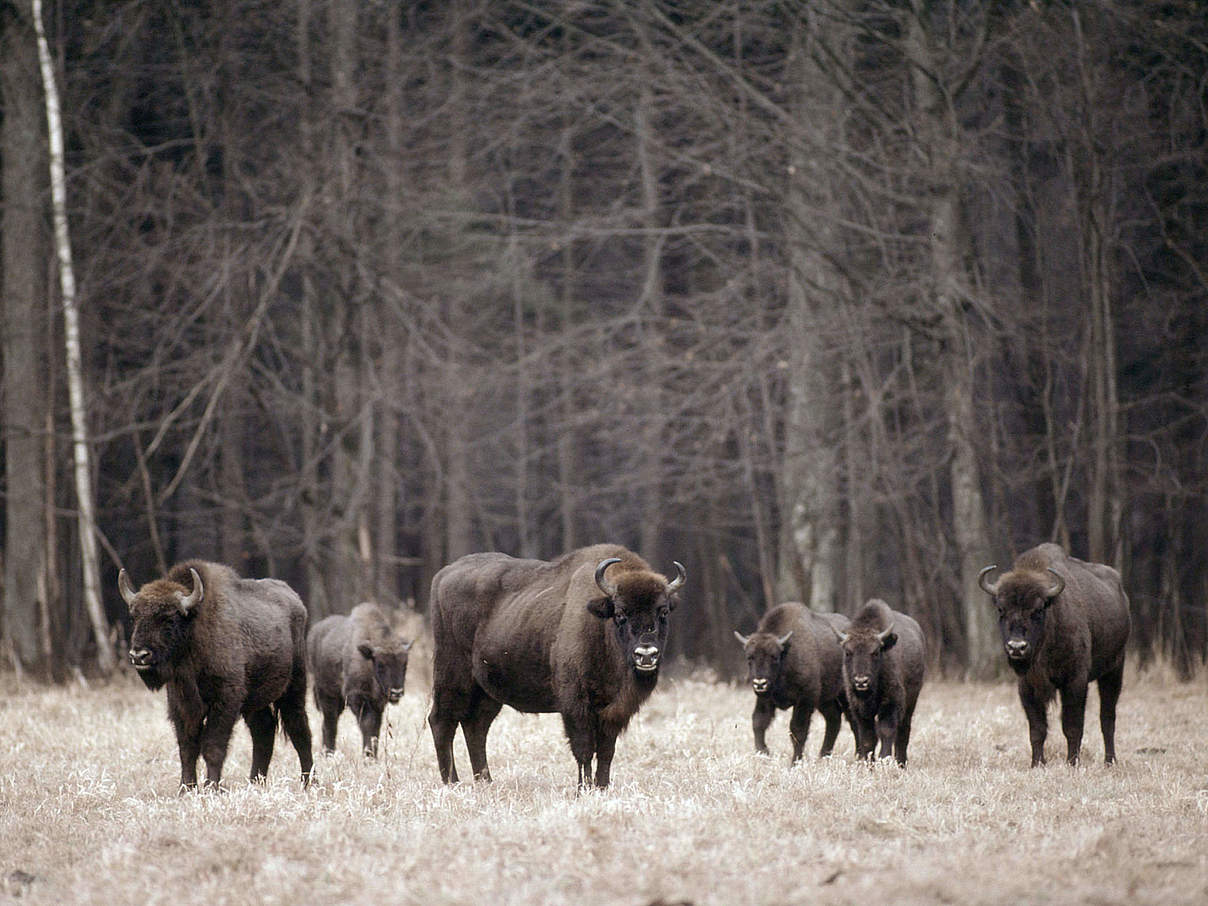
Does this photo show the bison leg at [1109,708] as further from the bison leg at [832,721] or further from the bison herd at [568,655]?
the bison leg at [832,721]

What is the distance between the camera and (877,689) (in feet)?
41.8

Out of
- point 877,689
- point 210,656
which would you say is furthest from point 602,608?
point 877,689

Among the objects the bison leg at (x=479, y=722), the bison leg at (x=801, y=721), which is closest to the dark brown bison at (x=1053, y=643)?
the bison leg at (x=801, y=721)

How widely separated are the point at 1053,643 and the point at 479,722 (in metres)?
4.94

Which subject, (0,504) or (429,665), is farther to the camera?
(0,504)

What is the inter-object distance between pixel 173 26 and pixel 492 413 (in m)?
19.9

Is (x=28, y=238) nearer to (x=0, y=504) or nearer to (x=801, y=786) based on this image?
(x=0, y=504)

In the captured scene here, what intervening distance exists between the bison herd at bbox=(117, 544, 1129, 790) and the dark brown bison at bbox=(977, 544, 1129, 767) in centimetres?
2

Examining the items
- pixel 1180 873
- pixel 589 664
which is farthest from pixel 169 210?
pixel 1180 873

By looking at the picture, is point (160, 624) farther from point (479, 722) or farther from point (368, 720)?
point (368, 720)

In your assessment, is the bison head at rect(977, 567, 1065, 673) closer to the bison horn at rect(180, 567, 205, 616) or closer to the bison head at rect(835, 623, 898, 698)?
the bison head at rect(835, 623, 898, 698)

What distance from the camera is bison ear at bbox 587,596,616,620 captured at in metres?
10.2

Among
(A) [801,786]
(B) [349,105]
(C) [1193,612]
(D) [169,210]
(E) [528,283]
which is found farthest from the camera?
(E) [528,283]

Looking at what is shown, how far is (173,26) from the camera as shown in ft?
73.6
